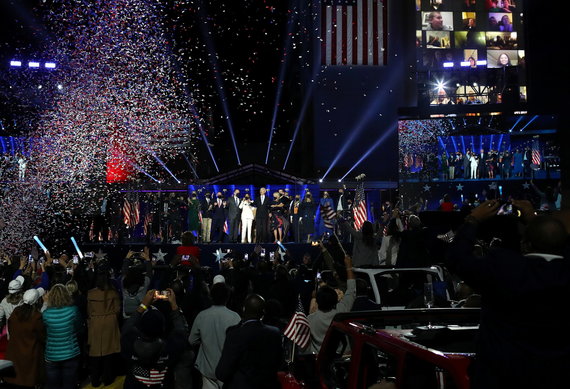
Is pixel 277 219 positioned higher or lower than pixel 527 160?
lower

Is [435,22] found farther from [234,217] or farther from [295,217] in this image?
[234,217]

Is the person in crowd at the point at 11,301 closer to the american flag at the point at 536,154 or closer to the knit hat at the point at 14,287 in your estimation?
the knit hat at the point at 14,287

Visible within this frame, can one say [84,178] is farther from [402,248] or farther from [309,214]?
[402,248]

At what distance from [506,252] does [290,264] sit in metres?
13.3

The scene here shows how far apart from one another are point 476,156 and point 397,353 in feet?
86.8

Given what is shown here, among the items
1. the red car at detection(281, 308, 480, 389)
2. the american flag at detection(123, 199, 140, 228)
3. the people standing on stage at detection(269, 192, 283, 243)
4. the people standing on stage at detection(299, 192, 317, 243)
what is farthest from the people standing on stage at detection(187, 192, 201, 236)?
the red car at detection(281, 308, 480, 389)

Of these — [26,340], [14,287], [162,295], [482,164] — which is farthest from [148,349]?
[482,164]

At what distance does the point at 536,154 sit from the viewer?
2845 centimetres

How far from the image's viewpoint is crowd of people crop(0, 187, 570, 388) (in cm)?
316

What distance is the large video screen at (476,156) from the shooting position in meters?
28.1

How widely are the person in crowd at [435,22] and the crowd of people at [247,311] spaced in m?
25.2

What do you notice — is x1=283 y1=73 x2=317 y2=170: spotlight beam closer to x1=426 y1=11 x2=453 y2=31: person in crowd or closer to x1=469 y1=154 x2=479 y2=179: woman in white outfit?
x1=426 y1=11 x2=453 y2=31: person in crowd

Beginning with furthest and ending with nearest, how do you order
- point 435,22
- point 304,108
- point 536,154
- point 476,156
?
1. point 304,108
2. point 435,22
3. point 476,156
4. point 536,154

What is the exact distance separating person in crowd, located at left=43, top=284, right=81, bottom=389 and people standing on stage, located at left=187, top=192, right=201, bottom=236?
19.7 metres
